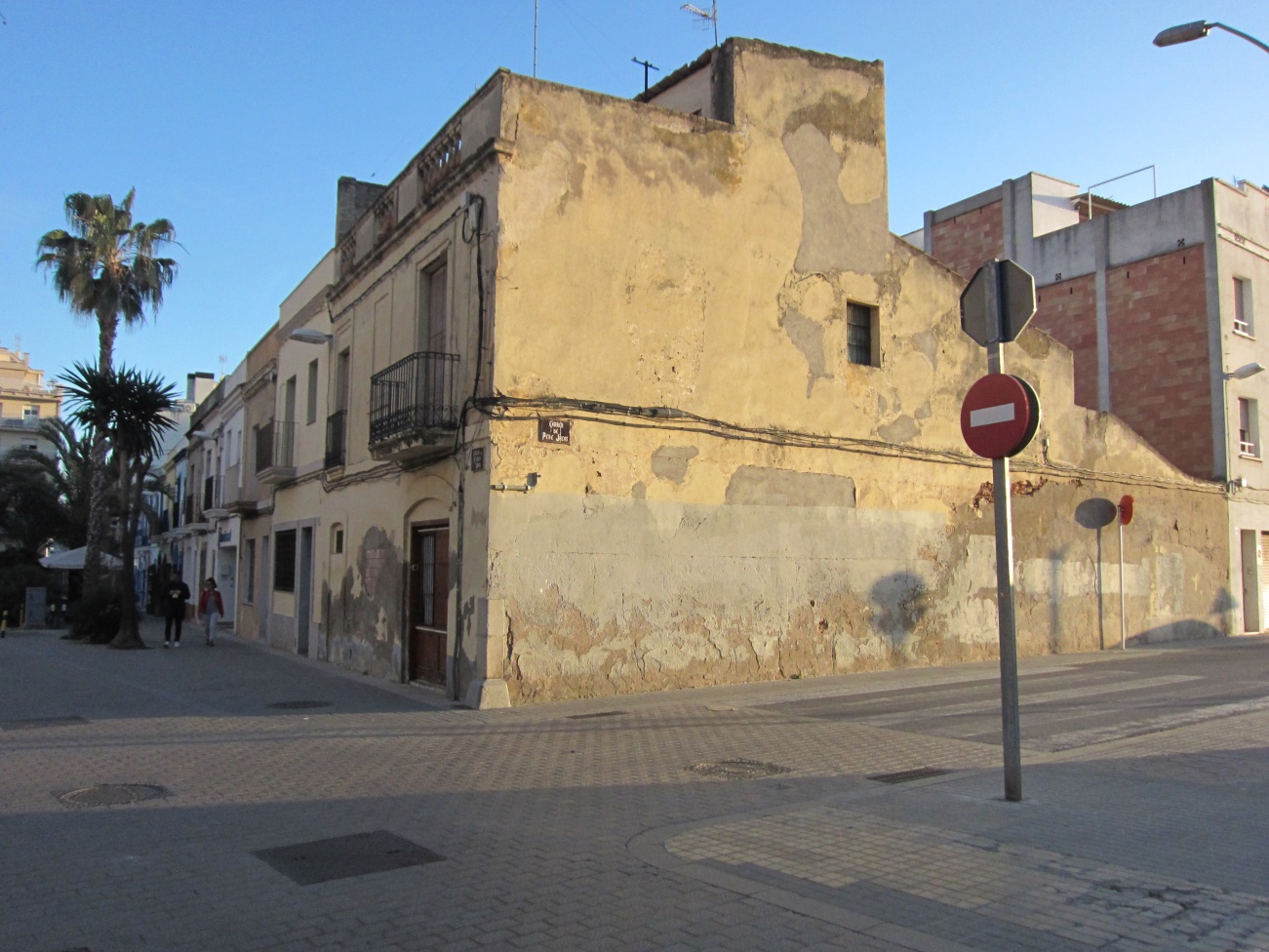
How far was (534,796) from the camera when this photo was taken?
7.20 meters

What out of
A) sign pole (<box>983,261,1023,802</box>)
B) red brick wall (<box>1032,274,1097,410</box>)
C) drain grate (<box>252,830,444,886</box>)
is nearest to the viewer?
drain grate (<box>252,830,444,886</box>)

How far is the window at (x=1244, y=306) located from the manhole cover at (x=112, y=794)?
24.8 metres

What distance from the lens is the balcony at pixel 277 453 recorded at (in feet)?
69.8

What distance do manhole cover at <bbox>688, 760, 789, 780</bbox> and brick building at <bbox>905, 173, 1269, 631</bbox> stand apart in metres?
19.1

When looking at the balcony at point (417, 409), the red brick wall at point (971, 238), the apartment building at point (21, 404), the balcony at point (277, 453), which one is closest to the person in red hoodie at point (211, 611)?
the balcony at point (277, 453)

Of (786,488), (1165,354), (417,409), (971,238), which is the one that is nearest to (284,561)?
(417,409)

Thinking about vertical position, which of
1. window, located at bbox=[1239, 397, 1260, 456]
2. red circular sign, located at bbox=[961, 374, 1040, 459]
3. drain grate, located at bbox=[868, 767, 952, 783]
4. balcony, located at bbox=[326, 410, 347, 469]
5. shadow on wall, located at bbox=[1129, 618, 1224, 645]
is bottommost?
drain grate, located at bbox=[868, 767, 952, 783]

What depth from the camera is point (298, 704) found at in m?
12.5

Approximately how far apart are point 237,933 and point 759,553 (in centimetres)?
1073

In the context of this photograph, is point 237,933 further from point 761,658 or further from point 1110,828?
point 761,658

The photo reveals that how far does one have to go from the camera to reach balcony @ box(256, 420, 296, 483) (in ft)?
69.8

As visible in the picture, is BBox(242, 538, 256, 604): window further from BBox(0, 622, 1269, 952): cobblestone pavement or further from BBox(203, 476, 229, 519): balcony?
BBox(0, 622, 1269, 952): cobblestone pavement

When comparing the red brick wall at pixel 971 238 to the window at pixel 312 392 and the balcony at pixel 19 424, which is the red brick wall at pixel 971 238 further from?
the balcony at pixel 19 424

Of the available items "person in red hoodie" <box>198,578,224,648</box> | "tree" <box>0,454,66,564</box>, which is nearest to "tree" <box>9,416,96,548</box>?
"tree" <box>0,454,66,564</box>
